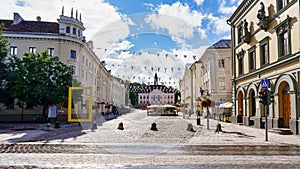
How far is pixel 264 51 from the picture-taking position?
2289cm

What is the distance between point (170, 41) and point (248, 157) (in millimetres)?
5058

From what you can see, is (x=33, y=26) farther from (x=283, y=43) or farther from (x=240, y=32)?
(x=283, y=43)

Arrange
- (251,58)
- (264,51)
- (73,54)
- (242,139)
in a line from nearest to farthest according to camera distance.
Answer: (242,139) → (264,51) → (251,58) → (73,54)

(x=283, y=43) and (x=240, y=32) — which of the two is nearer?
(x=283, y=43)

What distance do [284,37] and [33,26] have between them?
31444mm

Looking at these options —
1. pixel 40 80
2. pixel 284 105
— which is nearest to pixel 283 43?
pixel 284 105

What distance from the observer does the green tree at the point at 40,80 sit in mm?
27281

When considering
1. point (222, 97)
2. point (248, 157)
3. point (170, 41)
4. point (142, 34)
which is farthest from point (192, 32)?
point (222, 97)

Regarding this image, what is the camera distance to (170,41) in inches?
342

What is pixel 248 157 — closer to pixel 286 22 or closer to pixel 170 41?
pixel 170 41

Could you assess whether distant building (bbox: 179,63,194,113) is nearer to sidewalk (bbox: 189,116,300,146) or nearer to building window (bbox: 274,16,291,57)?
sidewalk (bbox: 189,116,300,146)

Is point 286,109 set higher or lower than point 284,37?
lower

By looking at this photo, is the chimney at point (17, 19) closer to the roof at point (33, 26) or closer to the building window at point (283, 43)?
the roof at point (33, 26)

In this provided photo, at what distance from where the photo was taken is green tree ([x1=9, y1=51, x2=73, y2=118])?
27281 mm
